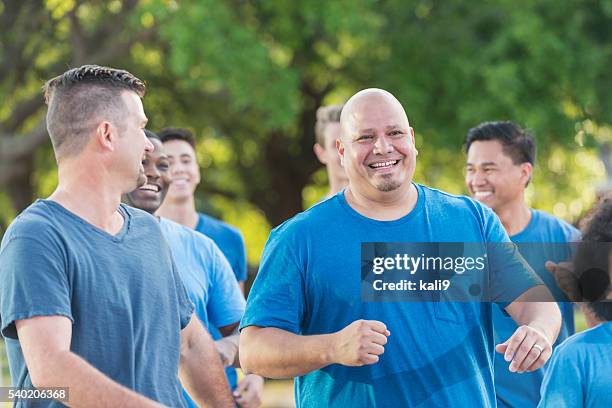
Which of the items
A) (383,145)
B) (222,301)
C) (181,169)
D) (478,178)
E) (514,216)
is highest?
(181,169)

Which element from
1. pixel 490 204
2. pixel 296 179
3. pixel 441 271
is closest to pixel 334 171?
pixel 490 204

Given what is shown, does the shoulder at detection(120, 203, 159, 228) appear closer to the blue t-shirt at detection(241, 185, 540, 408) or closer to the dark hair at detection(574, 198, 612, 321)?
the blue t-shirt at detection(241, 185, 540, 408)

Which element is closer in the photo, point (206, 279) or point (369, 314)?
point (369, 314)

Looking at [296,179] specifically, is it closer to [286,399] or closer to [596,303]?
[286,399]

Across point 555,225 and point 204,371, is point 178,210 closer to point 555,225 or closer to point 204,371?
point 555,225

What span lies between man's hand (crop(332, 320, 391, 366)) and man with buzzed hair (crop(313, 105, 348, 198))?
3.69 m

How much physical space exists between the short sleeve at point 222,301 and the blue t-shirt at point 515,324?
1402 mm

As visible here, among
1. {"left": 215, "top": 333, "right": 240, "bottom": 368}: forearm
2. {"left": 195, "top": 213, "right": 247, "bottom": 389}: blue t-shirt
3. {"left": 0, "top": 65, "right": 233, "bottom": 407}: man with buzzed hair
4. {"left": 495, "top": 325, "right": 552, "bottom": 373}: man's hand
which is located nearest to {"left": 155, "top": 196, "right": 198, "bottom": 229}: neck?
{"left": 195, "top": 213, "right": 247, "bottom": 389}: blue t-shirt

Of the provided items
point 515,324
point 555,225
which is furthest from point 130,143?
point 555,225

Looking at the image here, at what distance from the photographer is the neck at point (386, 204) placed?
3990 mm

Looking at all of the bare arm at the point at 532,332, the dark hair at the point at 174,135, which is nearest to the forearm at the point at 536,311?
the bare arm at the point at 532,332

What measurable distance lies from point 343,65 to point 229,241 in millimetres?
9932

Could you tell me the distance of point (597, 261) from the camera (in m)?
3.34

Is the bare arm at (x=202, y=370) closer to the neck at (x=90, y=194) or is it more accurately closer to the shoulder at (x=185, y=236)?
the neck at (x=90, y=194)
